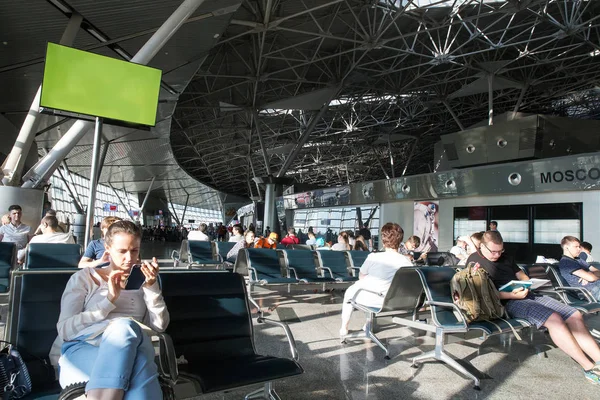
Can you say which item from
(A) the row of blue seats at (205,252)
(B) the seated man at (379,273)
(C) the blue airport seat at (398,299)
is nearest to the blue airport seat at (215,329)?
(C) the blue airport seat at (398,299)

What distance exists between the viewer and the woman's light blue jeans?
6.72 ft

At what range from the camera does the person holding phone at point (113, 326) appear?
2072mm

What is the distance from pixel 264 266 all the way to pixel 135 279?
5.12 m

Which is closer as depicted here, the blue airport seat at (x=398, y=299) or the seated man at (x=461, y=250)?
the blue airport seat at (x=398, y=299)

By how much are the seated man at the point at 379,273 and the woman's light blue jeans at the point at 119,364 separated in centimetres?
353

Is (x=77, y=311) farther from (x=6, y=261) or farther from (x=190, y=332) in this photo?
(x=6, y=261)

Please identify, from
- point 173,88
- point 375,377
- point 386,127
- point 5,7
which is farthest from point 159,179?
point 375,377

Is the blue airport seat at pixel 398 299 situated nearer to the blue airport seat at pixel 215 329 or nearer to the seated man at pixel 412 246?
the blue airport seat at pixel 215 329

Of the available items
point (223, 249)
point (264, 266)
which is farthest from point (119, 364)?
point (223, 249)

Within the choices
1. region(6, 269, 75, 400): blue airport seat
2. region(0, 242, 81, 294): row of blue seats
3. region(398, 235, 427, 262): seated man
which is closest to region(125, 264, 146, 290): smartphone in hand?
region(6, 269, 75, 400): blue airport seat

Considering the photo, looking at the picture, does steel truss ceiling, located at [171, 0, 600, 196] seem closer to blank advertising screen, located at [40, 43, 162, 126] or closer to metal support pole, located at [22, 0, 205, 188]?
metal support pole, located at [22, 0, 205, 188]

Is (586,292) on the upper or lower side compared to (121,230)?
lower

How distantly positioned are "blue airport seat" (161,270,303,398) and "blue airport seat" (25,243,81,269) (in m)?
3.58

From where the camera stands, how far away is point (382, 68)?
1067 inches
